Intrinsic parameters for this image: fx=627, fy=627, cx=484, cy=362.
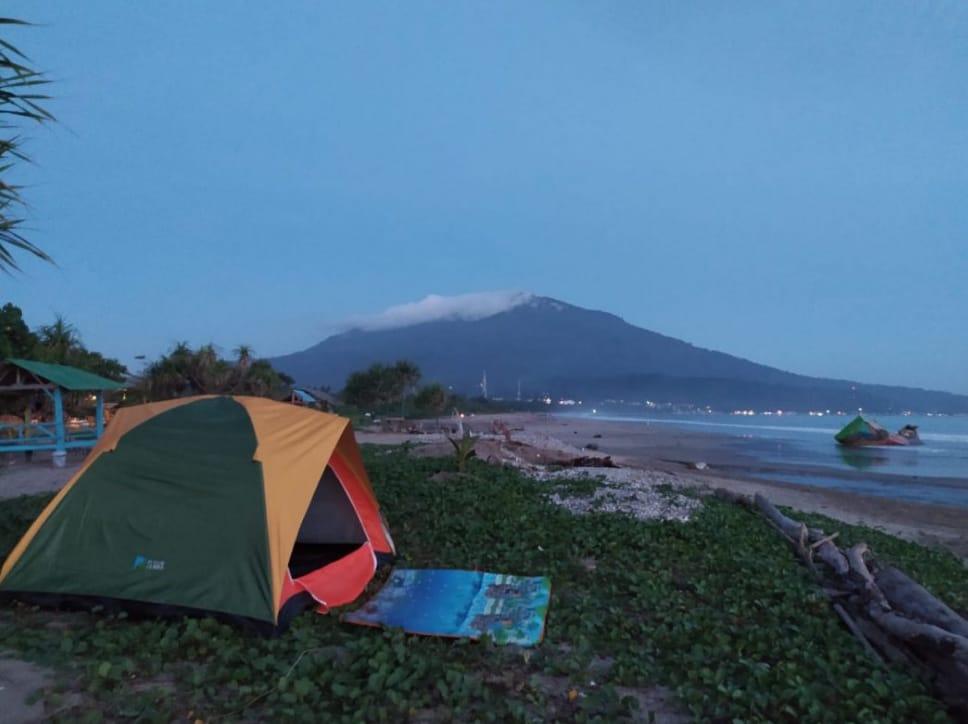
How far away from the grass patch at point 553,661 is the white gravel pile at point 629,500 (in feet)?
8.92

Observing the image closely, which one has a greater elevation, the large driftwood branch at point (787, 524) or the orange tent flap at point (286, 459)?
the orange tent flap at point (286, 459)

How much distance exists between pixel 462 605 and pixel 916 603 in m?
3.66

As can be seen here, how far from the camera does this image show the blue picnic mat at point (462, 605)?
495 centimetres

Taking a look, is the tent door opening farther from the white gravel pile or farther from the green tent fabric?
the white gravel pile

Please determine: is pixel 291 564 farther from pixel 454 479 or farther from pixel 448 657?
pixel 454 479

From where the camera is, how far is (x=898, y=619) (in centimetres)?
464

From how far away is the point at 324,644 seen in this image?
Result: 15.6ft

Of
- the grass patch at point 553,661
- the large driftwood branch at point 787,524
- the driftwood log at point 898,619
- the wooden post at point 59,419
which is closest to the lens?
the grass patch at point 553,661

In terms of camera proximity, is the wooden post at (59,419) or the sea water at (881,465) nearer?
the wooden post at (59,419)

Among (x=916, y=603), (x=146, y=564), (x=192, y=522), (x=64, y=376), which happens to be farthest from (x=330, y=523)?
(x=64, y=376)

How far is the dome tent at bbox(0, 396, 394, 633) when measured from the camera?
16.8 ft

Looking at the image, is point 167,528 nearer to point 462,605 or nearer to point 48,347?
point 462,605

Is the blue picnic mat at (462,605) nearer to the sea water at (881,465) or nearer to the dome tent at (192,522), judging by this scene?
the dome tent at (192,522)

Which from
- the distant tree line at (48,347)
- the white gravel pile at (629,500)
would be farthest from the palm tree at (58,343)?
the white gravel pile at (629,500)
